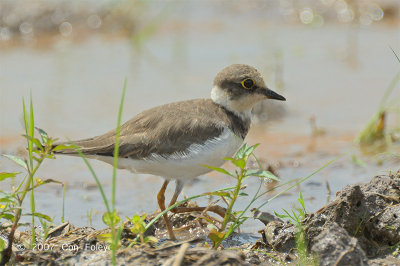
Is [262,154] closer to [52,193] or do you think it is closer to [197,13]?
[52,193]

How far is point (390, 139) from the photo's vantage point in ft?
24.5

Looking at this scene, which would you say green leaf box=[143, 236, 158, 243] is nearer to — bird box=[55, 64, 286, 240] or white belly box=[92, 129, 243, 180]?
bird box=[55, 64, 286, 240]

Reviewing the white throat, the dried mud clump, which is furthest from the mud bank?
the white throat

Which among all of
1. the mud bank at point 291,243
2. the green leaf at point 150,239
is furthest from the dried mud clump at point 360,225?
the green leaf at point 150,239

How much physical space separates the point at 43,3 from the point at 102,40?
1.64 metres

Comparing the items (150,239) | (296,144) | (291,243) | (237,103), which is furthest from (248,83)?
(296,144)

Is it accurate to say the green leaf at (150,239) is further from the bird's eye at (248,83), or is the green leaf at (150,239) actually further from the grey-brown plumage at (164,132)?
the bird's eye at (248,83)

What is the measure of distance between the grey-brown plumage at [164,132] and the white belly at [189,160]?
0.13ft

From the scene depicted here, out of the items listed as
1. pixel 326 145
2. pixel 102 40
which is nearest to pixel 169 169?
pixel 326 145

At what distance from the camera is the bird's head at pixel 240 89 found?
586 cm

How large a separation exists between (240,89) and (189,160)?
904 millimetres

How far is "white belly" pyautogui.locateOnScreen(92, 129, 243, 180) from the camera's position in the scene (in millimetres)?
5340

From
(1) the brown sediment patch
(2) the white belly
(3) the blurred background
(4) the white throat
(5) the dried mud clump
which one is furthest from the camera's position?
(1) the brown sediment patch

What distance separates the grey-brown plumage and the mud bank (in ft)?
2.17
